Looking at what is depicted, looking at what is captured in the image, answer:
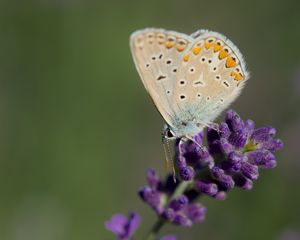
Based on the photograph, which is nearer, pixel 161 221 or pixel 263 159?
pixel 263 159

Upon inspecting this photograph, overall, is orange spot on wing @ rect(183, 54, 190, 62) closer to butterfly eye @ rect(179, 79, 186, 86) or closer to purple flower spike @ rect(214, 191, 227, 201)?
butterfly eye @ rect(179, 79, 186, 86)

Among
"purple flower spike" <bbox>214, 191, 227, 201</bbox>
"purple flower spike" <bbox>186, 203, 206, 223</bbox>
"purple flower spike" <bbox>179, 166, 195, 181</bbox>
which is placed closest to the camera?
"purple flower spike" <bbox>179, 166, 195, 181</bbox>

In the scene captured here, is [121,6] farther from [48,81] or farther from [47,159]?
[47,159]

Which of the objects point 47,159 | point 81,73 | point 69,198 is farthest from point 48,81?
point 69,198

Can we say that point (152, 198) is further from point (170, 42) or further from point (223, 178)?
point (170, 42)

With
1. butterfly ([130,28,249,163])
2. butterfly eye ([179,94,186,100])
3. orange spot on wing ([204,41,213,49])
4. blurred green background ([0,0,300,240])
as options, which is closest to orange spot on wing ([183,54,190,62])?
butterfly ([130,28,249,163])

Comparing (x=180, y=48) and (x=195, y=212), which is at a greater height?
(x=180, y=48)

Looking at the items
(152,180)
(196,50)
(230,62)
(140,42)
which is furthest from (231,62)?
(152,180)

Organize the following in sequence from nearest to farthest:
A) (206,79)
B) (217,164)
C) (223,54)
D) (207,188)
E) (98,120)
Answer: (207,188) < (217,164) < (223,54) < (206,79) < (98,120)
